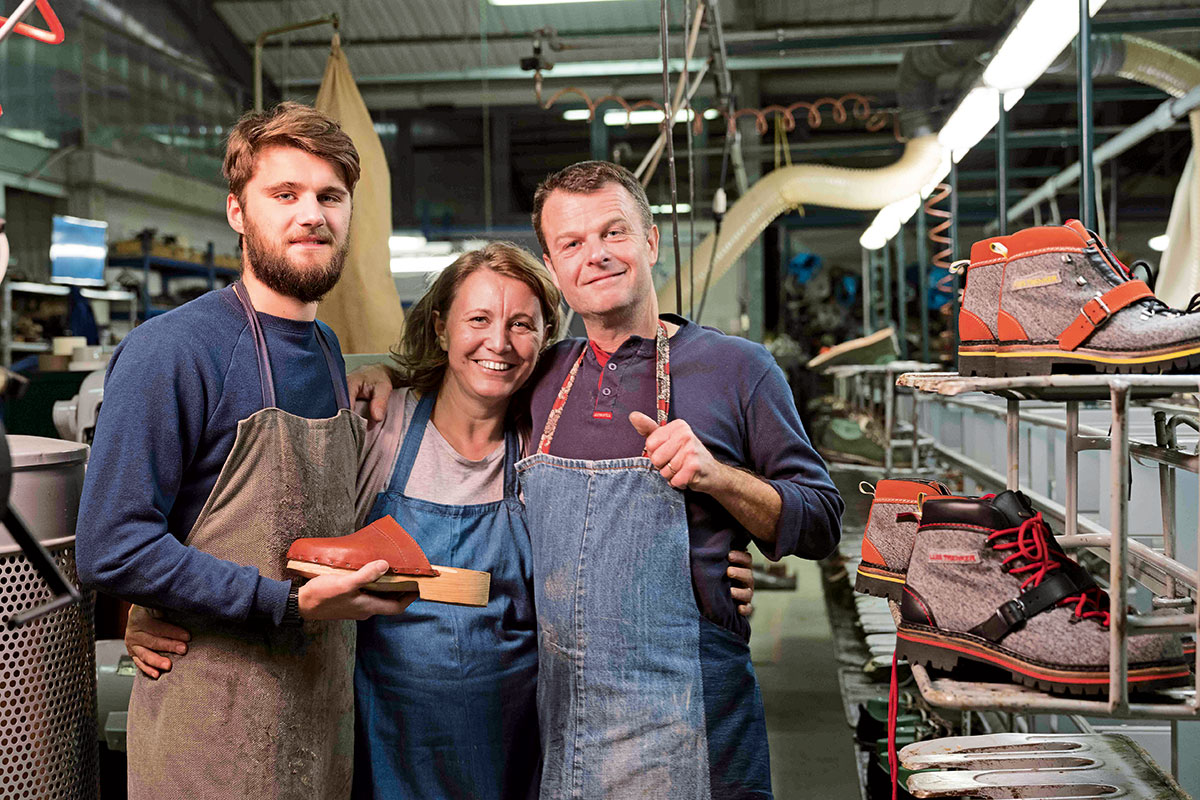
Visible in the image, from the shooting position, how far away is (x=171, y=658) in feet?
5.24

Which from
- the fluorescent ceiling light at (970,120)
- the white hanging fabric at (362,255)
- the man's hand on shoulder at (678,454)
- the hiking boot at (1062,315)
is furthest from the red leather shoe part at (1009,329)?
the fluorescent ceiling light at (970,120)

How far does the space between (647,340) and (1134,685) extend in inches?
38.1

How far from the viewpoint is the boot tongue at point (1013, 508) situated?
141 centimetres

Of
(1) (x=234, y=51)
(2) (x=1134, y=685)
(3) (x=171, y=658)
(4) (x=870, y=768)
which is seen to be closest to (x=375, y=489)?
(3) (x=171, y=658)

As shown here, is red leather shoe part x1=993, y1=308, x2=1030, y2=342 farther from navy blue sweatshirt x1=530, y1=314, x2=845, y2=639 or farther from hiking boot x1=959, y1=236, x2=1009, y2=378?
navy blue sweatshirt x1=530, y1=314, x2=845, y2=639

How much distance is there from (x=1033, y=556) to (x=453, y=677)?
3.44ft

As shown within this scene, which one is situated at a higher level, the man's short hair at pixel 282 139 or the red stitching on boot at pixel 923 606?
the man's short hair at pixel 282 139

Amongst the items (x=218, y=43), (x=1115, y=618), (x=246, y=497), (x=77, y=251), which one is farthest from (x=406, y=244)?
(x=1115, y=618)

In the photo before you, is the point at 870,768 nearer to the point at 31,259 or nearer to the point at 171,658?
the point at 171,658

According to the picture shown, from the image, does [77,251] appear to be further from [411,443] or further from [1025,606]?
[1025,606]

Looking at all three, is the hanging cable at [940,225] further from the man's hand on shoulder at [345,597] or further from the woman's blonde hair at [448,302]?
the man's hand on shoulder at [345,597]

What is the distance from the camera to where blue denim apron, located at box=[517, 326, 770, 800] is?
1.67 m

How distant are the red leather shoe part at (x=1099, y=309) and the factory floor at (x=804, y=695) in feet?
9.34

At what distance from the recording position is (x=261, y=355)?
1636 millimetres
